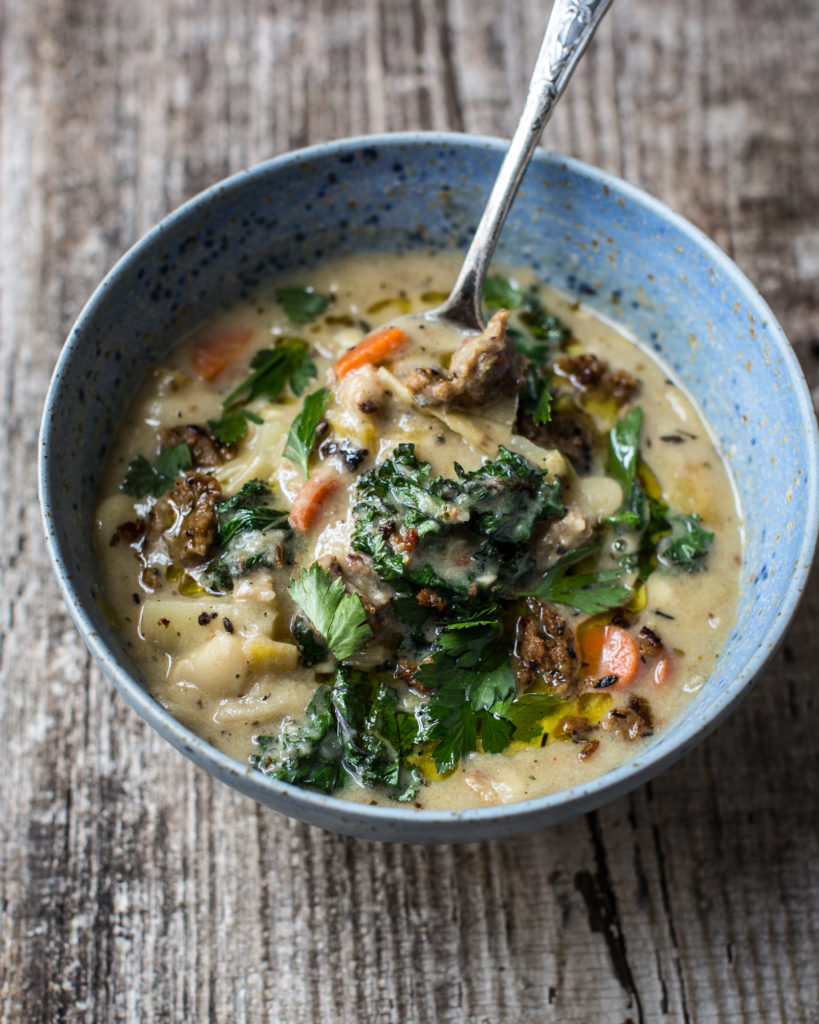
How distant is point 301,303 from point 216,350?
41cm

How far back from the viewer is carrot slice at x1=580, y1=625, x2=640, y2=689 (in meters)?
3.98

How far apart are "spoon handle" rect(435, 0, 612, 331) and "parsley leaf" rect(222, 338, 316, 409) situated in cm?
69

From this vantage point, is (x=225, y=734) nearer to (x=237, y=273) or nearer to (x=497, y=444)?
(x=497, y=444)

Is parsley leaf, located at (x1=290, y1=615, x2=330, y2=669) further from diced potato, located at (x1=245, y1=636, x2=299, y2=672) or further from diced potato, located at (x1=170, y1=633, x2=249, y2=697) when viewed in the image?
diced potato, located at (x1=170, y1=633, x2=249, y2=697)

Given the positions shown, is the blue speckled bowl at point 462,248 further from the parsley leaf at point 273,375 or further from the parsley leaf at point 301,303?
the parsley leaf at point 273,375

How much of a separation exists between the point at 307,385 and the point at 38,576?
56.5 inches

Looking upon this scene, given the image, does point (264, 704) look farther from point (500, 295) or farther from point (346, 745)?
point (500, 295)

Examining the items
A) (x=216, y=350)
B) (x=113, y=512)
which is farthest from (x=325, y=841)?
(x=216, y=350)

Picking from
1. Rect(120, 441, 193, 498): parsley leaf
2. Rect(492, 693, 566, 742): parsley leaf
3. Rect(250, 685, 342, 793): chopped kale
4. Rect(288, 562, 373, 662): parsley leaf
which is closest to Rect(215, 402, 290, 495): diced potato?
Rect(120, 441, 193, 498): parsley leaf

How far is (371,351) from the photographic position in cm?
424

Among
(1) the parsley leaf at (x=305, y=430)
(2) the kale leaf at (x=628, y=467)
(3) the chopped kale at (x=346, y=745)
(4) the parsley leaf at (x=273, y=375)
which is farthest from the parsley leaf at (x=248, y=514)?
(2) the kale leaf at (x=628, y=467)

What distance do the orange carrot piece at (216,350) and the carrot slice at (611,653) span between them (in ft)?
6.02

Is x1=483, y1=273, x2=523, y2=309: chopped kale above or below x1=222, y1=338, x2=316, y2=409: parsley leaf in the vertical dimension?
above

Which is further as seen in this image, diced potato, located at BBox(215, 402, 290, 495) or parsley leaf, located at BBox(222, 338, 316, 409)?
parsley leaf, located at BBox(222, 338, 316, 409)
